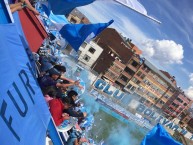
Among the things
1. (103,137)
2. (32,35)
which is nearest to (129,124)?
(103,137)

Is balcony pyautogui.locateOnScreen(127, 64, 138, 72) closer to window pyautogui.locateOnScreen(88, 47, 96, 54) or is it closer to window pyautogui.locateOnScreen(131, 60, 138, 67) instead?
window pyautogui.locateOnScreen(131, 60, 138, 67)

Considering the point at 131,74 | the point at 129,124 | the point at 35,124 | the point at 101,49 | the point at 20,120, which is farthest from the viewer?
the point at 131,74

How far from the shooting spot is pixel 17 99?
4.07 m

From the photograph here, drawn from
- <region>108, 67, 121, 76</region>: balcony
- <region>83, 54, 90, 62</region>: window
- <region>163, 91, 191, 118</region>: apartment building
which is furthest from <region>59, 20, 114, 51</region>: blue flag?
<region>163, 91, 191, 118</region>: apartment building

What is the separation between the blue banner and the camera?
369 centimetres

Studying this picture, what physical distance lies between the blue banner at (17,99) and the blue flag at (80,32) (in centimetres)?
486

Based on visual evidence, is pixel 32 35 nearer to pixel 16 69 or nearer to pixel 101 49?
A: pixel 16 69

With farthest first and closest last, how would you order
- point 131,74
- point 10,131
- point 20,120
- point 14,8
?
point 131,74 → point 14,8 → point 20,120 → point 10,131

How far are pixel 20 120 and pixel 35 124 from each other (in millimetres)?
684

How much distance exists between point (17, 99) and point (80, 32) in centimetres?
605

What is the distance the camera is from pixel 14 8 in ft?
17.9

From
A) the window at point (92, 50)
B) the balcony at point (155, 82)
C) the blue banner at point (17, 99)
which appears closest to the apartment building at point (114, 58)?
the window at point (92, 50)

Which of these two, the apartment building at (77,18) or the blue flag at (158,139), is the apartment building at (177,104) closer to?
the apartment building at (77,18)

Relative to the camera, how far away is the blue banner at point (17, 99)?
3695 mm
